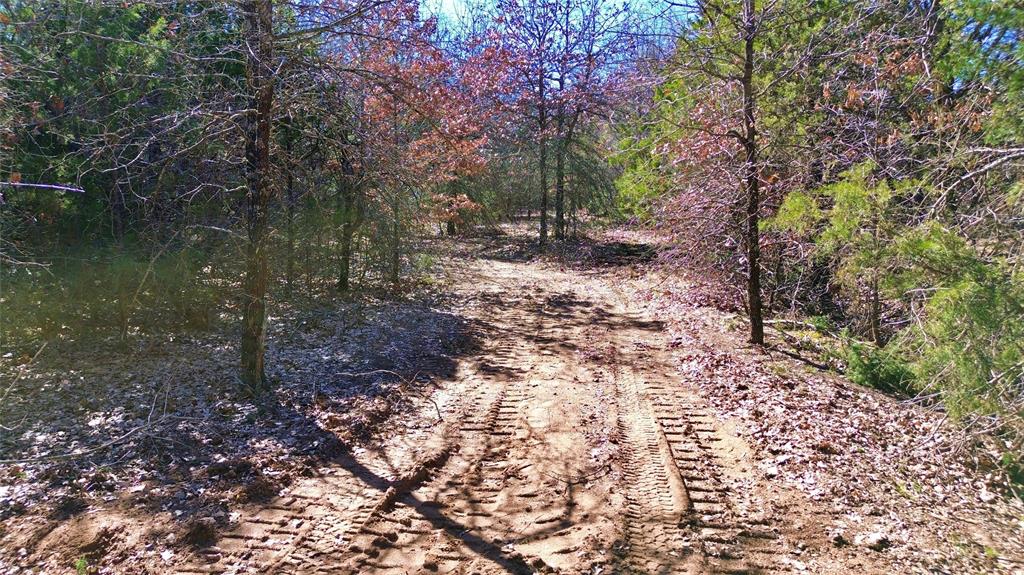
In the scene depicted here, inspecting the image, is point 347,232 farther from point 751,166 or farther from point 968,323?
point 968,323

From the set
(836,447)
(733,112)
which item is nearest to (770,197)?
(733,112)

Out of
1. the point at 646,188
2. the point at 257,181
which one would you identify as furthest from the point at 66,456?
the point at 646,188

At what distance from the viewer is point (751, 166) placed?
23.8ft

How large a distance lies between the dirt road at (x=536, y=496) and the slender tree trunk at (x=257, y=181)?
6.18ft

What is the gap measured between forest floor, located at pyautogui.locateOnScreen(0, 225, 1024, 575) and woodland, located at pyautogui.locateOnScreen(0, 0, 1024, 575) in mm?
35

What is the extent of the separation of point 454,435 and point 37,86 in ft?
20.1

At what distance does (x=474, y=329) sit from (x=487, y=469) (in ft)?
16.4

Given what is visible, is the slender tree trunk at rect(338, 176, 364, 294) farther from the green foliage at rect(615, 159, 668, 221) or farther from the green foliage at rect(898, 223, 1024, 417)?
the green foliage at rect(898, 223, 1024, 417)

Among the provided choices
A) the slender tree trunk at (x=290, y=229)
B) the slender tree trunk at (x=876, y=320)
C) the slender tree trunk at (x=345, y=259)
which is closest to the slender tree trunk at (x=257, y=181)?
the slender tree trunk at (x=290, y=229)

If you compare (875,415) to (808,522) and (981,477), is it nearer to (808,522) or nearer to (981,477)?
(981,477)

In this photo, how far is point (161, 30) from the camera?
715cm

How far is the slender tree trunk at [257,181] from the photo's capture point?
17.3ft

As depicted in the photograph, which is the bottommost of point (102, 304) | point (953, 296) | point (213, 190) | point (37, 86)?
point (102, 304)

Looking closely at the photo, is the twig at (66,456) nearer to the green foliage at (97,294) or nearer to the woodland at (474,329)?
the woodland at (474,329)
